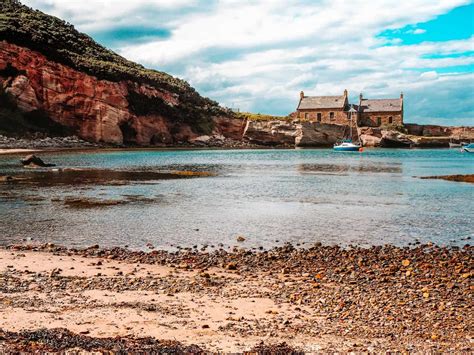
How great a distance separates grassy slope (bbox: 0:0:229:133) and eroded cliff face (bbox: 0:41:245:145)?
1.47m

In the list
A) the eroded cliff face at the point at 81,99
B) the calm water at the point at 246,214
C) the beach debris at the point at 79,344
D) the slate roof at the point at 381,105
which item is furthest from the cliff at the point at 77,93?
the beach debris at the point at 79,344

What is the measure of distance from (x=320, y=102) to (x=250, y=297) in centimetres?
14531

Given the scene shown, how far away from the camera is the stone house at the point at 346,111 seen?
149375 mm

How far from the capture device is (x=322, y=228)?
80.6ft

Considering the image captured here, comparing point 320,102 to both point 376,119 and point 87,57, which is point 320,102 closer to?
point 376,119

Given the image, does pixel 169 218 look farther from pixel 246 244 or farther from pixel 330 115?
pixel 330 115

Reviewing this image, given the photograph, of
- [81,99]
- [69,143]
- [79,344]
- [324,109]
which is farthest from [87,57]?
[79,344]

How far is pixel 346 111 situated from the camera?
490 ft

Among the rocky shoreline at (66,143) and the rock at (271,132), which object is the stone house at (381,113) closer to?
the rock at (271,132)

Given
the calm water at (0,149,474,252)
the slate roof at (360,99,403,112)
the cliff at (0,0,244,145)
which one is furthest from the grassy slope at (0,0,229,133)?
the calm water at (0,149,474,252)

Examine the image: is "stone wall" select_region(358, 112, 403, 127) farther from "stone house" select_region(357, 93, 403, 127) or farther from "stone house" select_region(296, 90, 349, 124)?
"stone house" select_region(296, 90, 349, 124)

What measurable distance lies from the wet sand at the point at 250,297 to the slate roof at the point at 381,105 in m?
139

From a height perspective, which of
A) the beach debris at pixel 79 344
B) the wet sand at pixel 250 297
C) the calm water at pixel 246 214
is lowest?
the calm water at pixel 246 214

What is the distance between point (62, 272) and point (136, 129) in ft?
331
